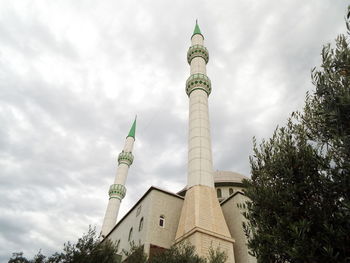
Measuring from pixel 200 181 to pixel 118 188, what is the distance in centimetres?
1791

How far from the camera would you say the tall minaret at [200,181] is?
15.6 meters

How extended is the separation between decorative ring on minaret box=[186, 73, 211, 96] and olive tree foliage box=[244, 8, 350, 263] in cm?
1777

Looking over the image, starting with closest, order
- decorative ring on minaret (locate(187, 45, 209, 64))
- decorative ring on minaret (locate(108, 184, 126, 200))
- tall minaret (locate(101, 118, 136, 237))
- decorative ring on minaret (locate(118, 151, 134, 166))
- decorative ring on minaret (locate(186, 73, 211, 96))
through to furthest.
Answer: decorative ring on minaret (locate(186, 73, 211, 96))
decorative ring on minaret (locate(187, 45, 209, 64))
tall minaret (locate(101, 118, 136, 237))
decorative ring on minaret (locate(108, 184, 126, 200))
decorative ring on minaret (locate(118, 151, 134, 166))

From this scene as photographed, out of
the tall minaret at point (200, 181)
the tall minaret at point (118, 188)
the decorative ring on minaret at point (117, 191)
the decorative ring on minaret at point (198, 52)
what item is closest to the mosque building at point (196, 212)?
the tall minaret at point (200, 181)

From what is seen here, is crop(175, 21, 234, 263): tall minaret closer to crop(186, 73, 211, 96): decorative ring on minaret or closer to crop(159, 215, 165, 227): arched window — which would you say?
crop(186, 73, 211, 96): decorative ring on minaret

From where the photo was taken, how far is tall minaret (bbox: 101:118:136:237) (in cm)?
3109

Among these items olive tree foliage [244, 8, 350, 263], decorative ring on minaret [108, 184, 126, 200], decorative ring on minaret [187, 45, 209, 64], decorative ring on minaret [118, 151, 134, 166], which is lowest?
olive tree foliage [244, 8, 350, 263]

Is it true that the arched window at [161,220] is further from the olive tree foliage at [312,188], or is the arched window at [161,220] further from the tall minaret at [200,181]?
the olive tree foliage at [312,188]

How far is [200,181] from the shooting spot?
1928 cm

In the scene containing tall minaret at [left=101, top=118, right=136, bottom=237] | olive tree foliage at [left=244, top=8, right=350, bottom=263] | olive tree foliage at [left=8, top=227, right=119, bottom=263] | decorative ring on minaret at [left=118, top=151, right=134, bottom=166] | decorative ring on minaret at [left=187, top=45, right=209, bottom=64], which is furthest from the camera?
decorative ring on minaret at [left=118, top=151, right=134, bottom=166]

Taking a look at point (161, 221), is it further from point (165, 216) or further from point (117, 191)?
point (117, 191)

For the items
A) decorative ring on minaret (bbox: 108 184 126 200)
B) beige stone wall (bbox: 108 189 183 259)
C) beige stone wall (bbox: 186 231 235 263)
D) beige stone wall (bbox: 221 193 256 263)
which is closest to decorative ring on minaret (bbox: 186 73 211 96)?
beige stone wall (bbox: 108 189 183 259)

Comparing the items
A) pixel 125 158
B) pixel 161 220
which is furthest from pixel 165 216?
pixel 125 158

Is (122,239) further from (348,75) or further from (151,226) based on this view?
(348,75)
